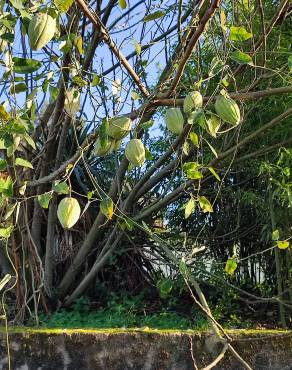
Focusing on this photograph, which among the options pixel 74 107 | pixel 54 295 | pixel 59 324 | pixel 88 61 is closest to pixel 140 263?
pixel 54 295

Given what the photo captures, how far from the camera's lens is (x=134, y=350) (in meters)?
2.39

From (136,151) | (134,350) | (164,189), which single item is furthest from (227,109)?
(164,189)

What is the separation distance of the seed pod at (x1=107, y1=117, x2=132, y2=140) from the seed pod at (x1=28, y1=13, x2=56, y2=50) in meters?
0.45

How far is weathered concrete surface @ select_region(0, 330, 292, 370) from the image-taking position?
2346 millimetres

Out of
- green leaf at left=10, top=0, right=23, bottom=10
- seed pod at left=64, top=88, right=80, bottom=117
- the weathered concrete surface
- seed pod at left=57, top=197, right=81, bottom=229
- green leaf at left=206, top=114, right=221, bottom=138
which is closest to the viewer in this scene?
green leaf at left=10, top=0, right=23, bottom=10

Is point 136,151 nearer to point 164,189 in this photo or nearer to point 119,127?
point 119,127

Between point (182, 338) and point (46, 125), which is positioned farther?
point (46, 125)

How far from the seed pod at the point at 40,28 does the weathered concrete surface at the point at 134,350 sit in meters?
1.36

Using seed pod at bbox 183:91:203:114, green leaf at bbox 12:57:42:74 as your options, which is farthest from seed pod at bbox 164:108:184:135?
green leaf at bbox 12:57:42:74

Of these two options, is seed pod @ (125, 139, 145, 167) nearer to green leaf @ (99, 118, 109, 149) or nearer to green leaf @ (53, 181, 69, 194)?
green leaf @ (99, 118, 109, 149)

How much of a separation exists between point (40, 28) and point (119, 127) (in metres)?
0.47

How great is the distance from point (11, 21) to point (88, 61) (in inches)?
77.0

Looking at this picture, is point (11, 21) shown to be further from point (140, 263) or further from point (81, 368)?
point (140, 263)

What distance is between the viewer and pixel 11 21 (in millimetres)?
1500
